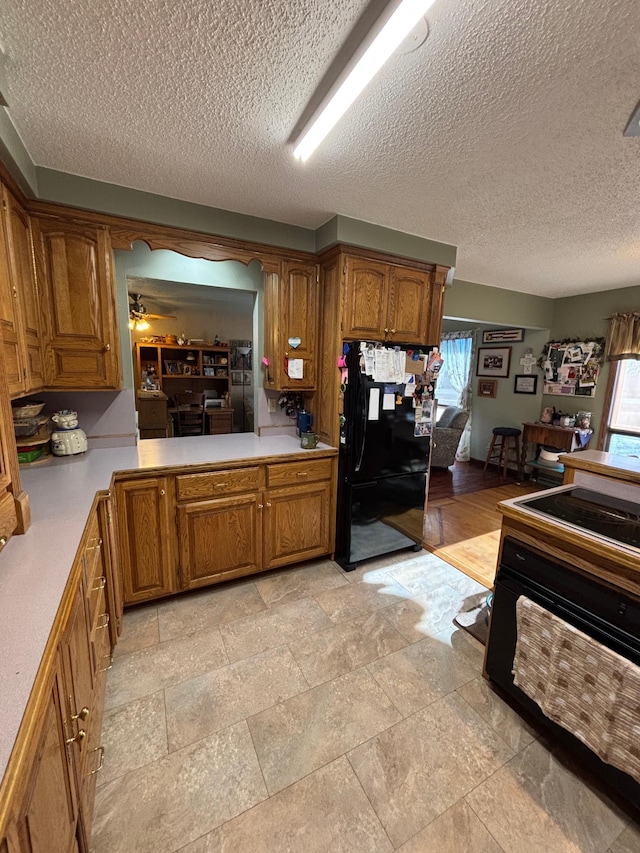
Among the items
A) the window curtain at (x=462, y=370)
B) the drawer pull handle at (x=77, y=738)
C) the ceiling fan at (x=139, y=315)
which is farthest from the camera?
the window curtain at (x=462, y=370)

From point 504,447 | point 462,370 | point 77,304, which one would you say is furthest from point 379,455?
point 462,370

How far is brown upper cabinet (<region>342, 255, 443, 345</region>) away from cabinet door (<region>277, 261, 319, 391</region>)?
34 cm

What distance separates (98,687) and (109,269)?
2.13 meters

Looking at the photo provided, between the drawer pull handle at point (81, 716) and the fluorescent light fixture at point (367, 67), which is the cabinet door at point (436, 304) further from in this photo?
the drawer pull handle at point (81, 716)

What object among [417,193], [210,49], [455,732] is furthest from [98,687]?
[417,193]

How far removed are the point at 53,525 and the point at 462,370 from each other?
6.00 m

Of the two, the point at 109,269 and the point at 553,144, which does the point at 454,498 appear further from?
the point at 109,269

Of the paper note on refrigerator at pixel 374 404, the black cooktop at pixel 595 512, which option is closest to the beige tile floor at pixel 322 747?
the black cooktop at pixel 595 512

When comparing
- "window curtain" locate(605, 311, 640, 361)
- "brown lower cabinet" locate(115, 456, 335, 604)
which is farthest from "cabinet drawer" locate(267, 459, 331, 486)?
"window curtain" locate(605, 311, 640, 361)

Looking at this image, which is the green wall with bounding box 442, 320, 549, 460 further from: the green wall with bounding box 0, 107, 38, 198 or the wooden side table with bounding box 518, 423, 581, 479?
the green wall with bounding box 0, 107, 38, 198

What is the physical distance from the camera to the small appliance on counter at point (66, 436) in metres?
2.20

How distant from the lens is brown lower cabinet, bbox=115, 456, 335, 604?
209cm

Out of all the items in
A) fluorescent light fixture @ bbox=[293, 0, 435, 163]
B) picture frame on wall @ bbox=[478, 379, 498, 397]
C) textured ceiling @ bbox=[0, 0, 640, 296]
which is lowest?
picture frame on wall @ bbox=[478, 379, 498, 397]

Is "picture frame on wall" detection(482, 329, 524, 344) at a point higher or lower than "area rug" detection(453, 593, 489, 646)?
higher
